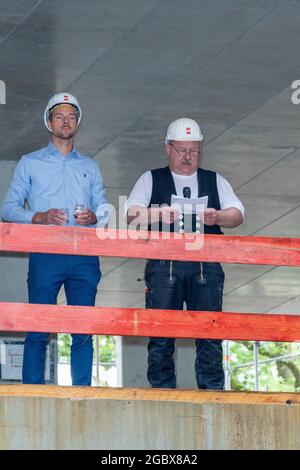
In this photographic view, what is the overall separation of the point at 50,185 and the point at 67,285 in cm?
71

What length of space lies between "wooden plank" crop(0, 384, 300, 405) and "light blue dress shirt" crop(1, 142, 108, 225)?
1.46 metres

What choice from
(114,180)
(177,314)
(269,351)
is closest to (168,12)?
(177,314)

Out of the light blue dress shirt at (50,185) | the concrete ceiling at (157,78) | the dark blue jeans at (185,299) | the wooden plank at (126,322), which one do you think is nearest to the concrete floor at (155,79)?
the concrete ceiling at (157,78)

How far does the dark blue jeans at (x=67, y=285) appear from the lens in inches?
352

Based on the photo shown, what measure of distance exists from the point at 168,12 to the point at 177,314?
2.94 metres

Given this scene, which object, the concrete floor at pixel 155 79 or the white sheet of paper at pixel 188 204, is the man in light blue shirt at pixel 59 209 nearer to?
the white sheet of paper at pixel 188 204

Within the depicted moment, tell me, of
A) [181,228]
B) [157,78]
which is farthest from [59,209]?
[157,78]

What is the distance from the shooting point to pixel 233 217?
364 inches

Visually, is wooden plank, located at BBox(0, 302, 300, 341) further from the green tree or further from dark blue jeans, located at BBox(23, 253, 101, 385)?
the green tree

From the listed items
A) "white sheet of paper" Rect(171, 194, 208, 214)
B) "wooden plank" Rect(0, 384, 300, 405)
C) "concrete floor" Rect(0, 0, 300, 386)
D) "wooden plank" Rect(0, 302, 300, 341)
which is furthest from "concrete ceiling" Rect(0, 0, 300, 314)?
"wooden plank" Rect(0, 384, 300, 405)

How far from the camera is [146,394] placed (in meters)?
8.34

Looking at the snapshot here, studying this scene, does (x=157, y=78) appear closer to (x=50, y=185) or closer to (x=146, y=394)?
(x=50, y=185)
